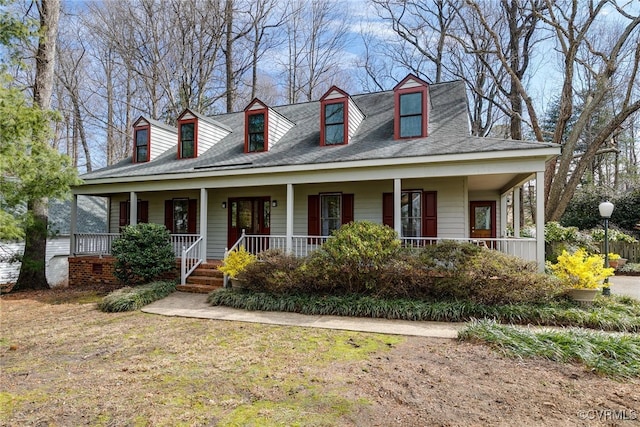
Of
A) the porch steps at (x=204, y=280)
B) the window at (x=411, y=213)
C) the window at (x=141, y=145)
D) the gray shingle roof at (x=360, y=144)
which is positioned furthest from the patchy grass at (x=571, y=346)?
the window at (x=141, y=145)

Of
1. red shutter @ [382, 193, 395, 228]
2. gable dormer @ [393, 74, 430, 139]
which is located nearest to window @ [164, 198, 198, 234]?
red shutter @ [382, 193, 395, 228]

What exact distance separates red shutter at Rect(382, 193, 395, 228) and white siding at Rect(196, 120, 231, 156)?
7184 mm

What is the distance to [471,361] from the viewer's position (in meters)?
4.67

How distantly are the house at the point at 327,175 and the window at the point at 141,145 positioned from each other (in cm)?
5

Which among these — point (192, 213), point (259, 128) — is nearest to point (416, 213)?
point (259, 128)

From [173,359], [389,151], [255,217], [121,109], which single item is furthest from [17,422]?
[121,109]

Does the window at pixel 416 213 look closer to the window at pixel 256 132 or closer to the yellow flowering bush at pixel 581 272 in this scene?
the yellow flowering bush at pixel 581 272

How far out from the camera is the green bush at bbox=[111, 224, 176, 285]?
9938 millimetres

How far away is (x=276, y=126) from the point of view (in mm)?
12656

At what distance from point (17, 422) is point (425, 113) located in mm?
10332

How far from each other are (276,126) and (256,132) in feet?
2.59

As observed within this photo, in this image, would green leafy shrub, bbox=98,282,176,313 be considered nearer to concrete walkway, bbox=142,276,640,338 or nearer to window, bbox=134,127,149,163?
concrete walkway, bbox=142,276,640,338

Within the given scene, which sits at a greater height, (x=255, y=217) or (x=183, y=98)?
(x=183, y=98)

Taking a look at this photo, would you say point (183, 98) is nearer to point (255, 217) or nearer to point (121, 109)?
point (121, 109)
